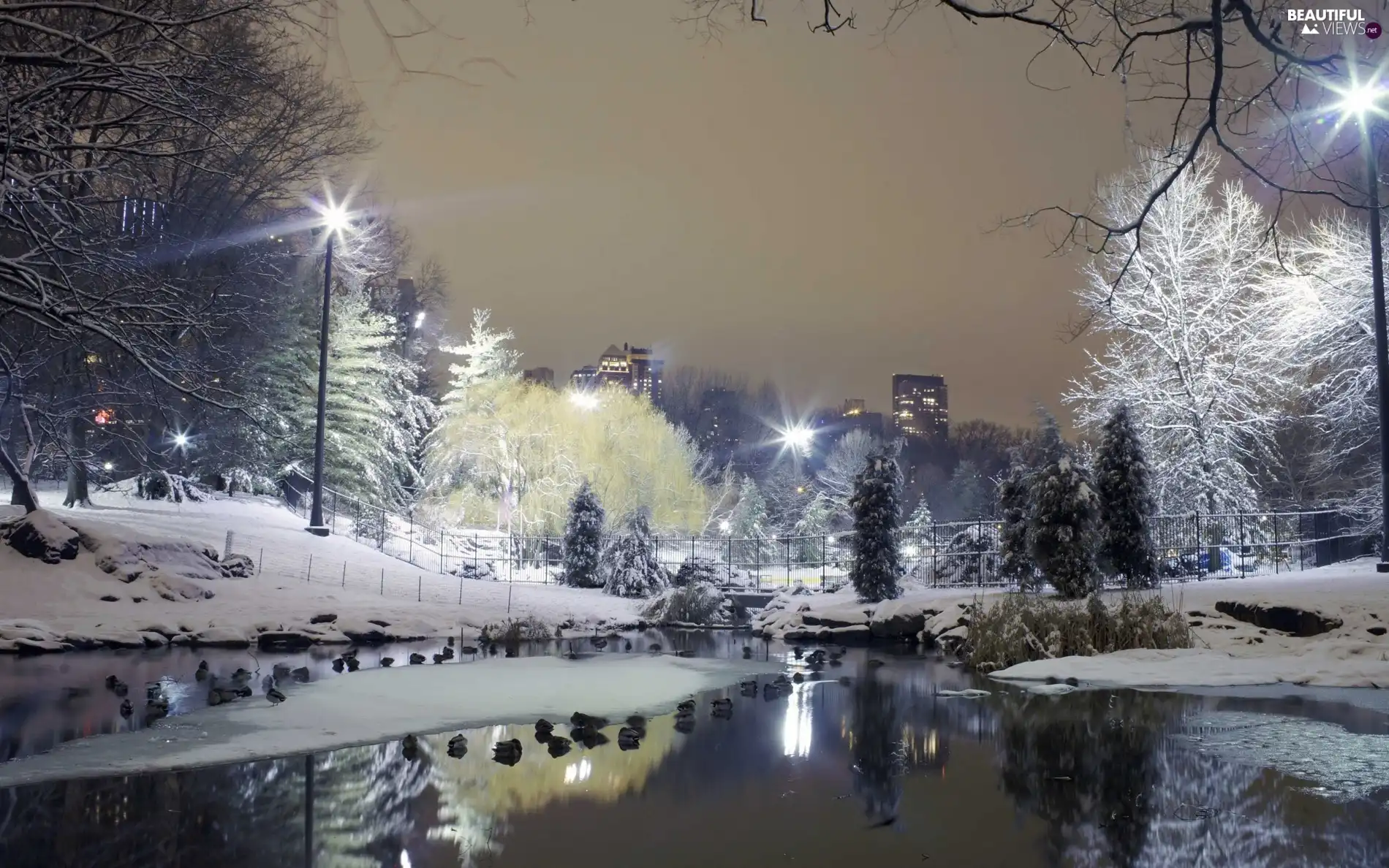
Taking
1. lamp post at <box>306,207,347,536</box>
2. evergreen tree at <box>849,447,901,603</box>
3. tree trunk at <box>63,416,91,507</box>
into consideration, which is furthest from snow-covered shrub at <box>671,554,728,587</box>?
tree trunk at <box>63,416,91,507</box>

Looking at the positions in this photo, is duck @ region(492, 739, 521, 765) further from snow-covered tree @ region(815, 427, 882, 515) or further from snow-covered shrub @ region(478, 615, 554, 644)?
snow-covered tree @ region(815, 427, 882, 515)

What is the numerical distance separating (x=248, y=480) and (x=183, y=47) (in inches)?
1195

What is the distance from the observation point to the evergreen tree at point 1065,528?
19.5 m

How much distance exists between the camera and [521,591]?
27641mm

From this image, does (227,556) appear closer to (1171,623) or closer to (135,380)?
(135,380)

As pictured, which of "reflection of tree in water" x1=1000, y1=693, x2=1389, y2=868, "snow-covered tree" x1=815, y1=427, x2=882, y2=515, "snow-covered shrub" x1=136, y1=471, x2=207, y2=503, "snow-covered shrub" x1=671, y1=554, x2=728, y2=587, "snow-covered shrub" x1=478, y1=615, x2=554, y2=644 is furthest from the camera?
"snow-covered tree" x1=815, y1=427, x2=882, y2=515

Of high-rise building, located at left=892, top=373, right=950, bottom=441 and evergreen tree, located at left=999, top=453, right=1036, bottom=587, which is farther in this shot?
high-rise building, located at left=892, top=373, right=950, bottom=441

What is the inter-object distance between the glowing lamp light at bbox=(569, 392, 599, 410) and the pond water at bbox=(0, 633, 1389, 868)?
36544mm

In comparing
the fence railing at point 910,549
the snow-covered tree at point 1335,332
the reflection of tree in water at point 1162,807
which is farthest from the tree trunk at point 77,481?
the snow-covered tree at point 1335,332

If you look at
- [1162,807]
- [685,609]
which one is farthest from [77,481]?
[1162,807]

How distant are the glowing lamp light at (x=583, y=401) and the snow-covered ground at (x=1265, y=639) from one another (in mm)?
29377

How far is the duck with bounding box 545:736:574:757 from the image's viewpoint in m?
8.97

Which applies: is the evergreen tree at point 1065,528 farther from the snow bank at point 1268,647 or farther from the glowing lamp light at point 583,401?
the glowing lamp light at point 583,401

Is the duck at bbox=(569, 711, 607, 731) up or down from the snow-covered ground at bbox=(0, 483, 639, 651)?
down
